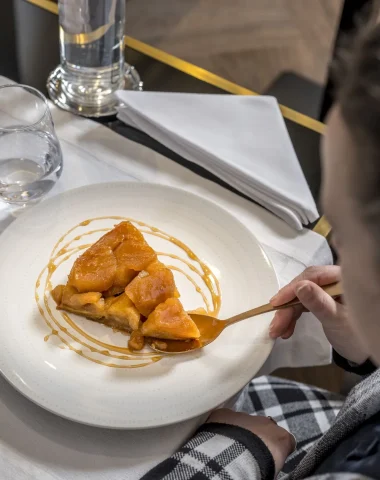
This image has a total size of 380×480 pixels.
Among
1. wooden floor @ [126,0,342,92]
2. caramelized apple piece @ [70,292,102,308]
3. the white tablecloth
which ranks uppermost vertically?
caramelized apple piece @ [70,292,102,308]

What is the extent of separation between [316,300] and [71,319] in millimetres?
287

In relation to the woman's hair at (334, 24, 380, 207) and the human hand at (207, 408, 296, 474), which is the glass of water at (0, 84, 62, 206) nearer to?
the human hand at (207, 408, 296, 474)

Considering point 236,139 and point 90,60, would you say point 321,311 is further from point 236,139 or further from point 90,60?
point 90,60

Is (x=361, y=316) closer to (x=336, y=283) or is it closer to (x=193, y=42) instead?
(x=336, y=283)

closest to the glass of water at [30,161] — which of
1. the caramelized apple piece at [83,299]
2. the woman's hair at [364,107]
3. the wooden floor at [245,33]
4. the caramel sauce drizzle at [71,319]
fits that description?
the caramel sauce drizzle at [71,319]

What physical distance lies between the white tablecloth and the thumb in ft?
0.33

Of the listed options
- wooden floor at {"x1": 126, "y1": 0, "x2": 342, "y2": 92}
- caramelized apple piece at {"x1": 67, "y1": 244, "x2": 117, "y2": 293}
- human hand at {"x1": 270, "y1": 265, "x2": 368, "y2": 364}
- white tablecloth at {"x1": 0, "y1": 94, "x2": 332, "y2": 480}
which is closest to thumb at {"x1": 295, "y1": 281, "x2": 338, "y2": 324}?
human hand at {"x1": 270, "y1": 265, "x2": 368, "y2": 364}

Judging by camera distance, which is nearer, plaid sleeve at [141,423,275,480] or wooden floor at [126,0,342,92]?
plaid sleeve at [141,423,275,480]

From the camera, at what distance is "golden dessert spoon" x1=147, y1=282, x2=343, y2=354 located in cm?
76

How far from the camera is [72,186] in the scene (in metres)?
0.97

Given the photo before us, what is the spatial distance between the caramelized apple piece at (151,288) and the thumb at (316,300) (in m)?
0.15

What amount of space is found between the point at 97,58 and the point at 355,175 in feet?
2.21

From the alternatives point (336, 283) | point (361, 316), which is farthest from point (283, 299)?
point (361, 316)

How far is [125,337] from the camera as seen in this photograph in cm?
77
